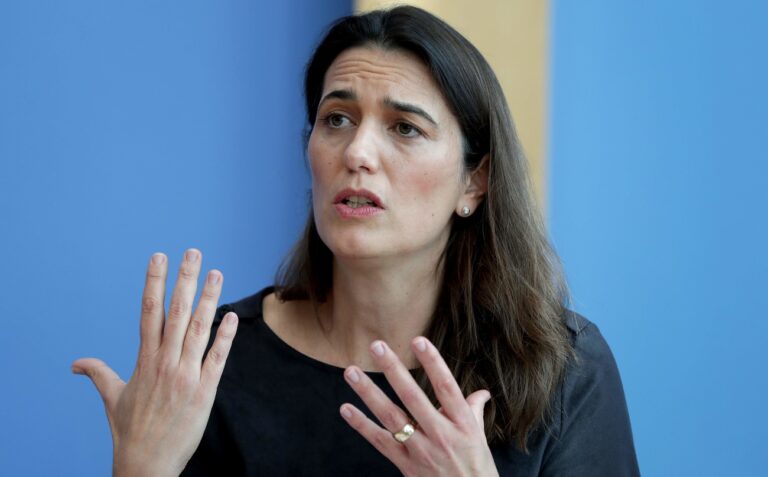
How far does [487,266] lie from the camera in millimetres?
1673

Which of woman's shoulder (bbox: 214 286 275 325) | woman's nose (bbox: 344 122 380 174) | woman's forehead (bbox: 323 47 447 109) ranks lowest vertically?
woman's shoulder (bbox: 214 286 275 325)

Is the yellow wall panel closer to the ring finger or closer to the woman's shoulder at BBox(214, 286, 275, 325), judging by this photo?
the woman's shoulder at BBox(214, 286, 275, 325)

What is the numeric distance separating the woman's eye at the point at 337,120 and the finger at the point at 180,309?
0.39 meters

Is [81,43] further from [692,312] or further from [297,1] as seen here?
[692,312]

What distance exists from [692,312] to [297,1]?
4.12 ft

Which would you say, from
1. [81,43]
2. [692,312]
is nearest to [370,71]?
[81,43]

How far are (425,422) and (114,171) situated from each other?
47.6 inches

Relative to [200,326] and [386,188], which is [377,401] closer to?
[200,326]

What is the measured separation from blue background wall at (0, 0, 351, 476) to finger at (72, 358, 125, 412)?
0.70 meters

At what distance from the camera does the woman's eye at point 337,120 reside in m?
1.59

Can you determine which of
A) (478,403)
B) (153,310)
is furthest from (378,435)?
(153,310)

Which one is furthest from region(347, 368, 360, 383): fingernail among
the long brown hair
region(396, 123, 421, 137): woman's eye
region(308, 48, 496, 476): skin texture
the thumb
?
region(396, 123, 421, 137): woman's eye

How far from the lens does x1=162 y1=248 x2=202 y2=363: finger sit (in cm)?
129

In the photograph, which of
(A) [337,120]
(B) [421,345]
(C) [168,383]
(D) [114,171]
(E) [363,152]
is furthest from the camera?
(D) [114,171]
